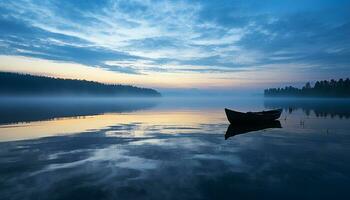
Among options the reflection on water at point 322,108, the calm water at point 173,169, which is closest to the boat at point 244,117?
the calm water at point 173,169

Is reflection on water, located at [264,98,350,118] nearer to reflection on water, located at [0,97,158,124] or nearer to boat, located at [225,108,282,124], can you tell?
boat, located at [225,108,282,124]

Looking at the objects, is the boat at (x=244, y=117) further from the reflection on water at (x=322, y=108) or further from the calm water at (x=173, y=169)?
the reflection on water at (x=322, y=108)

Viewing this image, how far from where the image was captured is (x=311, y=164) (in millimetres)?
15648

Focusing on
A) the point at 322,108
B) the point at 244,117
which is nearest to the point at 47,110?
the point at 244,117

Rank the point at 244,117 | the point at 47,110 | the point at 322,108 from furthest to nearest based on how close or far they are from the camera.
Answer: the point at 322,108
the point at 47,110
the point at 244,117

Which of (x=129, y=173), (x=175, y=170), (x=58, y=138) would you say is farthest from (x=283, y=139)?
(x=58, y=138)

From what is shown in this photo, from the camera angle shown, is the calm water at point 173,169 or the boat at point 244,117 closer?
the calm water at point 173,169

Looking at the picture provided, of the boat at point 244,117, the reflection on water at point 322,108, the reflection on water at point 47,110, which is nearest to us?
the boat at point 244,117

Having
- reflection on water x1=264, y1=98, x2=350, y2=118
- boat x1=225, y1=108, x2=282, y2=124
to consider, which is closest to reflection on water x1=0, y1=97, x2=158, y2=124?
boat x1=225, y1=108, x2=282, y2=124

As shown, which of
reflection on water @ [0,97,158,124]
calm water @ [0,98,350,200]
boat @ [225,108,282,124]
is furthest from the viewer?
reflection on water @ [0,97,158,124]

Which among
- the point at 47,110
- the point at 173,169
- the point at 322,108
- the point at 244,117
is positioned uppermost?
the point at 322,108

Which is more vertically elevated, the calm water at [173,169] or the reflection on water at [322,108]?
the reflection on water at [322,108]

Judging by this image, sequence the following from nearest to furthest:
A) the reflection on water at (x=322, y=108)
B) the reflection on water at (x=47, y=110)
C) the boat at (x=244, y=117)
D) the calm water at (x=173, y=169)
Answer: the calm water at (x=173, y=169) → the boat at (x=244, y=117) → the reflection on water at (x=47, y=110) → the reflection on water at (x=322, y=108)

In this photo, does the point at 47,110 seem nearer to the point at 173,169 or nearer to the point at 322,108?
the point at 173,169
